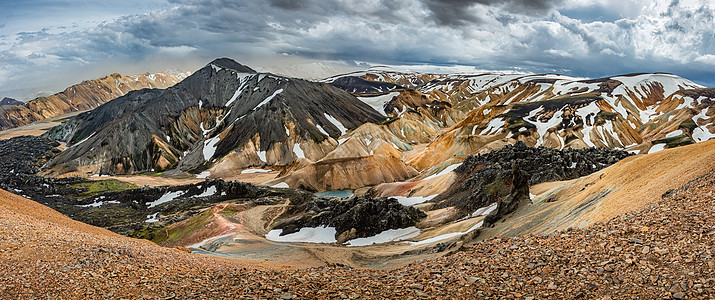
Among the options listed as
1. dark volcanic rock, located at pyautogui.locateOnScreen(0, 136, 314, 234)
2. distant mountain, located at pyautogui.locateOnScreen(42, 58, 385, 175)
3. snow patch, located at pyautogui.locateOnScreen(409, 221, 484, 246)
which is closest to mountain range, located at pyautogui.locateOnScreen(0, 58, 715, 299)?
snow patch, located at pyautogui.locateOnScreen(409, 221, 484, 246)

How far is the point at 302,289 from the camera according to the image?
485 inches

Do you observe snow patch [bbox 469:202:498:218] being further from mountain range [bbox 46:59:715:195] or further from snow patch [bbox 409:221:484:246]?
mountain range [bbox 46:59:715:195]

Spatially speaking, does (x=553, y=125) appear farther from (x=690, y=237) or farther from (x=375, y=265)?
(x=690, y=237)

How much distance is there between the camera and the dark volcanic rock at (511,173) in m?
47.8

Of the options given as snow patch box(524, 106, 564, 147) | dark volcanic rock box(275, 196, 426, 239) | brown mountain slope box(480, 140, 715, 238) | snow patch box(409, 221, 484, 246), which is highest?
brown mountain slope box(480, 140, 715, 238)

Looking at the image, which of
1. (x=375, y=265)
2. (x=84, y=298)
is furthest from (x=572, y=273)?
(x=375, y=265)

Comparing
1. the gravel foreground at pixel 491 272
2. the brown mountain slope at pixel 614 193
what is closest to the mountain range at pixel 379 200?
the gravel foreground at pixel 491 272

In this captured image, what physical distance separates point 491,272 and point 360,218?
39.9 m

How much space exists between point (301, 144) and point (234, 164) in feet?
90.4

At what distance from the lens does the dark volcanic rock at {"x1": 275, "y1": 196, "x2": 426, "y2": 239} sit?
51.1 m

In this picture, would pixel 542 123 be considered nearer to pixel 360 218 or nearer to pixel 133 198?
pixel 360 218

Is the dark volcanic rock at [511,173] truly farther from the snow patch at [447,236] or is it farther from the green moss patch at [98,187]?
the green moss patch at [98,187]

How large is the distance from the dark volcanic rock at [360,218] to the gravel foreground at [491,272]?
35650 mm

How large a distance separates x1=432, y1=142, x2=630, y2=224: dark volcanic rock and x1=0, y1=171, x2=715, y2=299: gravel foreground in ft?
83.5
